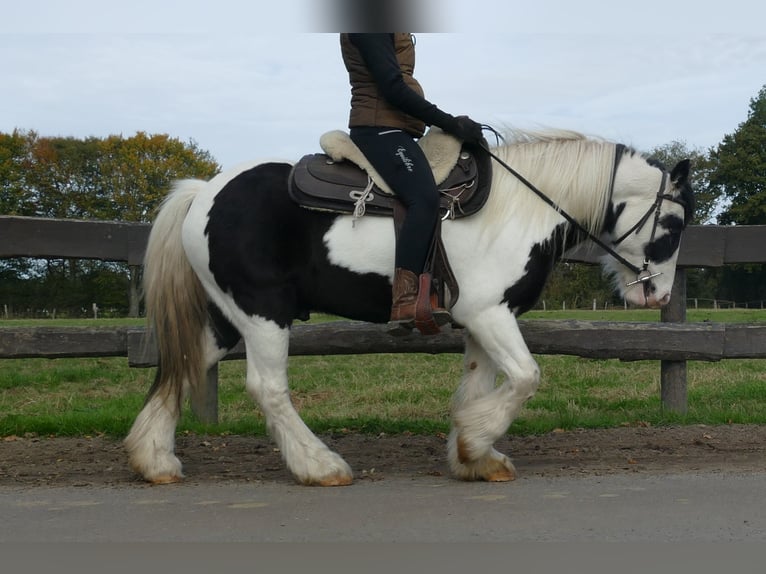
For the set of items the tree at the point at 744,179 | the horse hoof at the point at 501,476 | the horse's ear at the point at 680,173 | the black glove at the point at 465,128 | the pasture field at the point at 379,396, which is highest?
the tree at the point at 744,179

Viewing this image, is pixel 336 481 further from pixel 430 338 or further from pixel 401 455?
pixel 430 338

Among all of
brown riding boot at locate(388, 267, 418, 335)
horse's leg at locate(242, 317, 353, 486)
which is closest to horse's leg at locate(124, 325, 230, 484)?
horse's leg at locate(242, 317, 353, 486)

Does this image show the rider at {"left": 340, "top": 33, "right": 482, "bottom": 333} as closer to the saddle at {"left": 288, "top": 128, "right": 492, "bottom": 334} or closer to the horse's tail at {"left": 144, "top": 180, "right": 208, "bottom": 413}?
the saddle at {"left": 288, "top": 128, "right": 492, "bottom": 334}

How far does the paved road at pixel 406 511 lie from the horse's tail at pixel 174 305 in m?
0.74

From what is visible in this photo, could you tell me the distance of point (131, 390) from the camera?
1037 centimetres

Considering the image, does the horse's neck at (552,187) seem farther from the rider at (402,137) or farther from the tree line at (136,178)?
the tree line at (136,178)

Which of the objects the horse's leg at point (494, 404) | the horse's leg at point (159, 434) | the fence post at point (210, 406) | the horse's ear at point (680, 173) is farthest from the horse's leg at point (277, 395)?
the horse's ear at point (680, 173)

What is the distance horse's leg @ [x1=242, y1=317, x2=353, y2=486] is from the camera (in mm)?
4941

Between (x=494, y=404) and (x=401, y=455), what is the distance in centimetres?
122

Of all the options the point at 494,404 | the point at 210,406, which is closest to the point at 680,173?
the point at 494,404

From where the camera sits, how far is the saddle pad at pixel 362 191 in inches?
199

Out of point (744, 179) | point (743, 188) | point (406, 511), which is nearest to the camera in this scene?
point (406, 511)

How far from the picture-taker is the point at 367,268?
16.6 ft

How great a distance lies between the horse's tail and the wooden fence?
3.63 ft
